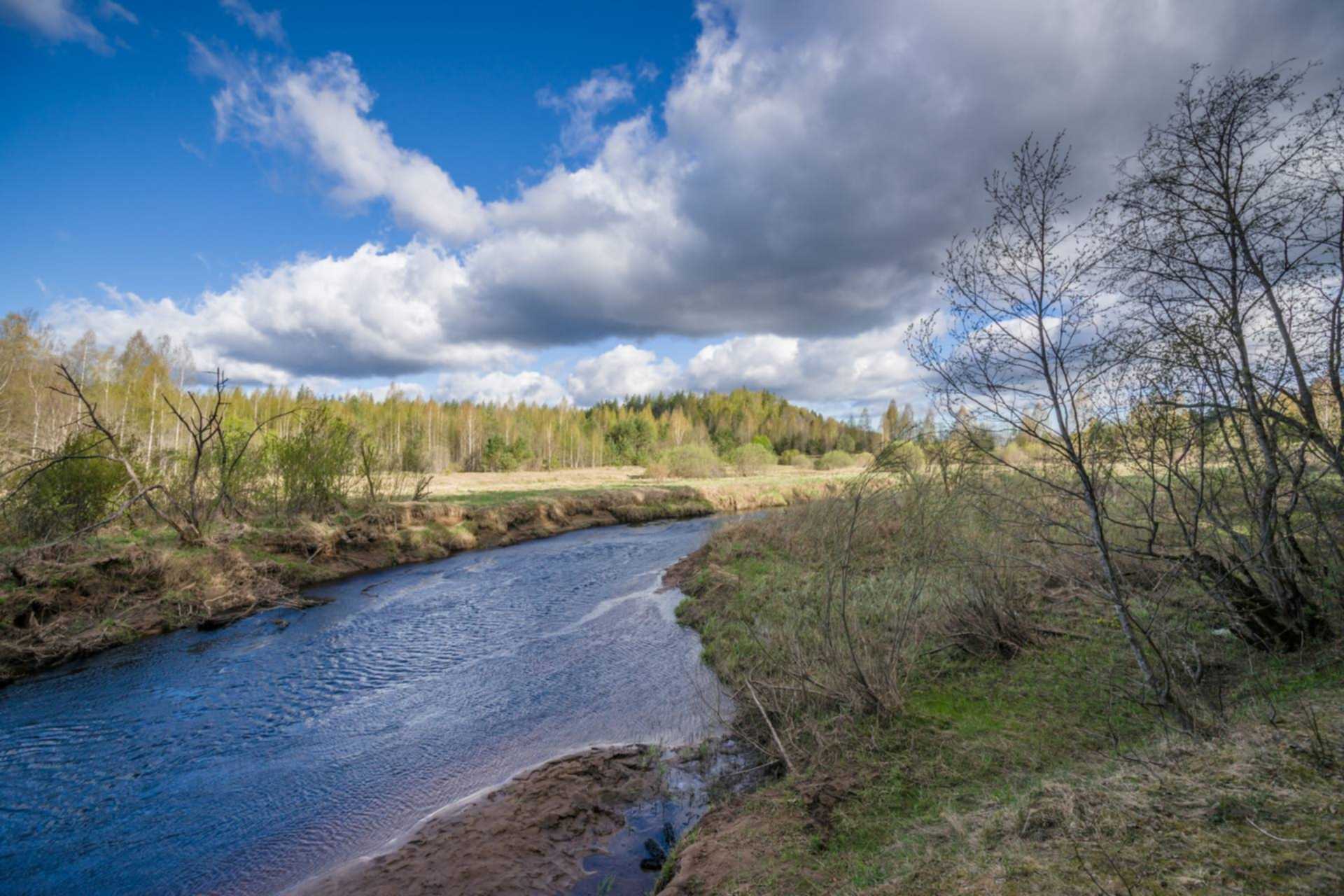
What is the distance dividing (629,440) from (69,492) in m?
76.7

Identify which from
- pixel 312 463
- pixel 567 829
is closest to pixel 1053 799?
pixel 567 829

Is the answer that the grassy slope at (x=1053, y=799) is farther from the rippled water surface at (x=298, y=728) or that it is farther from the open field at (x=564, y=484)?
the open field at (x=564, y=484)

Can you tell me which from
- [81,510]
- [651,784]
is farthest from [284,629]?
[651,784]

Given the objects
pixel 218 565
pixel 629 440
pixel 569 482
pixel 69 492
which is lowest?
pixel 218 565

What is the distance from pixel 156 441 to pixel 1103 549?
56672 millimetres

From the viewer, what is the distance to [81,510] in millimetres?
15352

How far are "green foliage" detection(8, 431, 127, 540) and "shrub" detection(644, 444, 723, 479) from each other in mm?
44564

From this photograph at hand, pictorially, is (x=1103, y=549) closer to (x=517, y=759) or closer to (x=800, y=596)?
(x=800, y=596)

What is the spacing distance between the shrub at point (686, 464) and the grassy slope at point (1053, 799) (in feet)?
166

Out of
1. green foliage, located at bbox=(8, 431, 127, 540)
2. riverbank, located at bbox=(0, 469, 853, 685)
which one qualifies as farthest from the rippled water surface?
green foliage, located at bbox=(8, 431, 127, 540)

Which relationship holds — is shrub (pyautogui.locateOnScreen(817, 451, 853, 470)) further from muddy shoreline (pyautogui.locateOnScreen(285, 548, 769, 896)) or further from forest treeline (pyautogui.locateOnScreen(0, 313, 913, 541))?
muddy shoreline (pyautogui.locateOnScreen(285, 548, 769, 896))

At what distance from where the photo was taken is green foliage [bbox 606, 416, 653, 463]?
87.4m

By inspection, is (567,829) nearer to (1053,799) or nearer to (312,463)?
(1053,799)

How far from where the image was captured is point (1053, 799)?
147 inches
